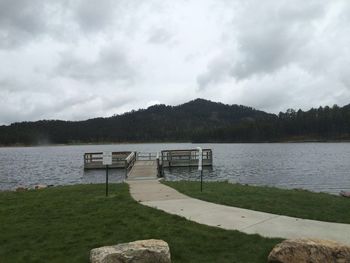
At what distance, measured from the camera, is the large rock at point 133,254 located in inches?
238

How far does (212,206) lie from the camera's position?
11719 mm

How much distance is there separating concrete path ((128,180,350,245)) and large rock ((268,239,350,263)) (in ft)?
4.55

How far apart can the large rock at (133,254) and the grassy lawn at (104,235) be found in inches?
21.2

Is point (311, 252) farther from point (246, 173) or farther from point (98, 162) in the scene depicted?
point (98, 162)

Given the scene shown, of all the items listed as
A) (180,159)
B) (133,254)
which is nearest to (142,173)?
(180,159)

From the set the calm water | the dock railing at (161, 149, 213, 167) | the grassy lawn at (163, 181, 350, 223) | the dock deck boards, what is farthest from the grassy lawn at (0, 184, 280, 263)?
the dock railing at (161, 149, 213, 167)

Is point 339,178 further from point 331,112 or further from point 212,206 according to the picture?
point 331,112

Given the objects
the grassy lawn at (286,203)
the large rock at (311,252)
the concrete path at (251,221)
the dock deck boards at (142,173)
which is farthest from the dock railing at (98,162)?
the large rock at (311,252)

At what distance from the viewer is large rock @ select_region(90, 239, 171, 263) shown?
19.8ft

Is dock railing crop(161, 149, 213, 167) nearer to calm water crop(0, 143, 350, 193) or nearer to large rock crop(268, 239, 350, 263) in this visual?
calm water crop(0, 143, 350, 193)

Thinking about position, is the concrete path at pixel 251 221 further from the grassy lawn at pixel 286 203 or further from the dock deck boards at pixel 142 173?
the dock deck boards at pixel 142 173

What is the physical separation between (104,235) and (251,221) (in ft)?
11.3

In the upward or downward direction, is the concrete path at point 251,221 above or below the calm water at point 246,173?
above

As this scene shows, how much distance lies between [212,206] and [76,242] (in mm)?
4972
